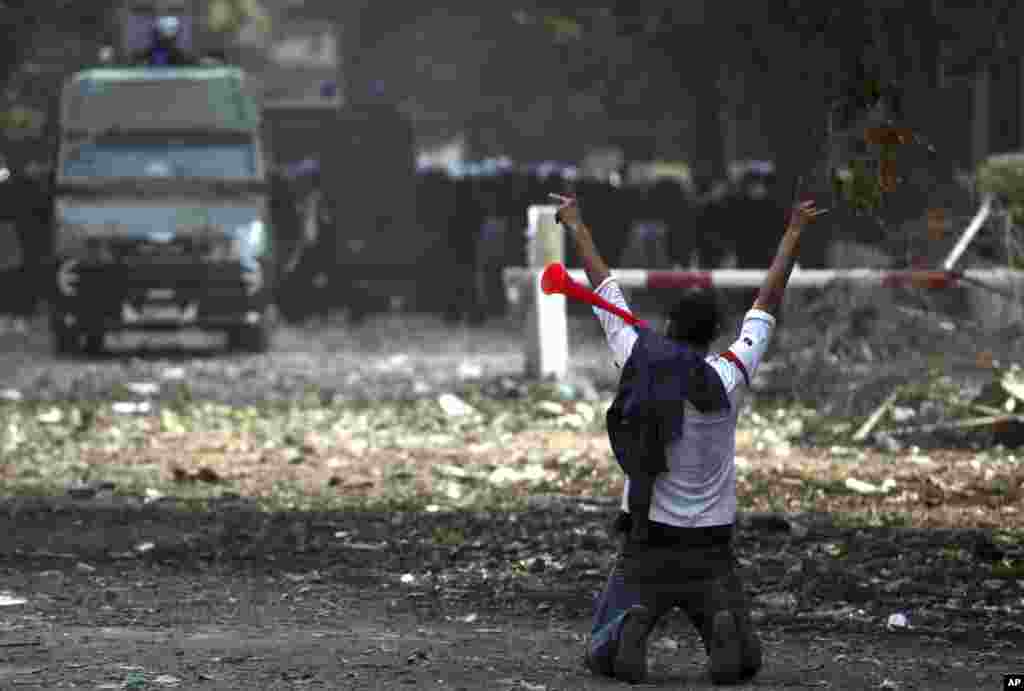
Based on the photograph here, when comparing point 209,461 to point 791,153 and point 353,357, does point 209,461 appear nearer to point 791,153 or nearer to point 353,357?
point 353,357

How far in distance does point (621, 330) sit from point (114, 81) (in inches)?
694

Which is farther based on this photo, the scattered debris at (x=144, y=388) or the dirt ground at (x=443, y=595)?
the scattered debris at (x=144, y=388)

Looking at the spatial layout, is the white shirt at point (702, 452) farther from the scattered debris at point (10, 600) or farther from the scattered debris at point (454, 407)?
the scattered debris at point (454, 407)

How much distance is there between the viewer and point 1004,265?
16391mm

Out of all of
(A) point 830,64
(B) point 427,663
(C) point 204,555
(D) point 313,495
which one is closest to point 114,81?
(A) point 830,64

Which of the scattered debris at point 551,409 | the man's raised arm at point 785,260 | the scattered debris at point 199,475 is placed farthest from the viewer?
the scattered debris at point 551,409

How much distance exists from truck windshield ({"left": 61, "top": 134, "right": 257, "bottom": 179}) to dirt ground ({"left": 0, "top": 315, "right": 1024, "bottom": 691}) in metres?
11.3

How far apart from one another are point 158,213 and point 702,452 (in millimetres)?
16799

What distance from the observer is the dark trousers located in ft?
25.6

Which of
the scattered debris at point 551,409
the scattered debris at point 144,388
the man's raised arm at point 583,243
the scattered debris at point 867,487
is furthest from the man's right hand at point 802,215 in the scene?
the scattered debris at point 144,388

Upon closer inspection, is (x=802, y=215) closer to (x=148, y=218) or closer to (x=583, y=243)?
(x=583, y=243)

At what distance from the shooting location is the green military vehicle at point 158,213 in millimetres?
24047

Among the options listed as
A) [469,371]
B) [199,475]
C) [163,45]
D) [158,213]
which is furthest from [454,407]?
[163,45]

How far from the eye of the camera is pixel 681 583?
784cm
